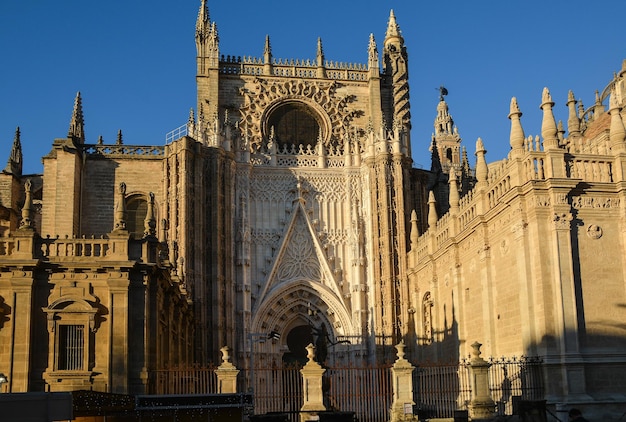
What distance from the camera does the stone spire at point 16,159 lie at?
3594 centimetres

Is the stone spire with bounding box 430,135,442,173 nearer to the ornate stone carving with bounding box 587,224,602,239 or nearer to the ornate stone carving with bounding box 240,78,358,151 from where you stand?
the ornate stone carving with bounding box 240,78,358,151

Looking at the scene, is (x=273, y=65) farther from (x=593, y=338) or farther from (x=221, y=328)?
(x=593, y=338)

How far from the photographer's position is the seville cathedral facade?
2031cm

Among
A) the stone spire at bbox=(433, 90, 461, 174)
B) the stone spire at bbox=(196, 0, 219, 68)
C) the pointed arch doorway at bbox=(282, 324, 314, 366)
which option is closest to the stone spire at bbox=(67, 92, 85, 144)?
the stone spire at bbox=(196, 0, 219, 68)

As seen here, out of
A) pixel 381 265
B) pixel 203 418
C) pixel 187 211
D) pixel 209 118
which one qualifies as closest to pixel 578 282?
pixel 203 418

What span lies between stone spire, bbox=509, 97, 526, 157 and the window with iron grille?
479 inches

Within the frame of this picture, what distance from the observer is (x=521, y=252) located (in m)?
21.0

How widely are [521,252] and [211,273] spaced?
15.7 m

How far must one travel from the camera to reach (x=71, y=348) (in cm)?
2041

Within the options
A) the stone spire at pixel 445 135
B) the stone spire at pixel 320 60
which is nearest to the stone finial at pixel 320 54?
the stone spire at pixel 320 60

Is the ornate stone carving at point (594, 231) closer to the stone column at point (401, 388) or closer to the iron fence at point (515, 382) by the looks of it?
the iron fence at point (515, 382)

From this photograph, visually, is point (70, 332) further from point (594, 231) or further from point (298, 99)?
point (298, 99)

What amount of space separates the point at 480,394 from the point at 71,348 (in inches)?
401

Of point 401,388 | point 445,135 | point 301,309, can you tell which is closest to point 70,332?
point 401,388
